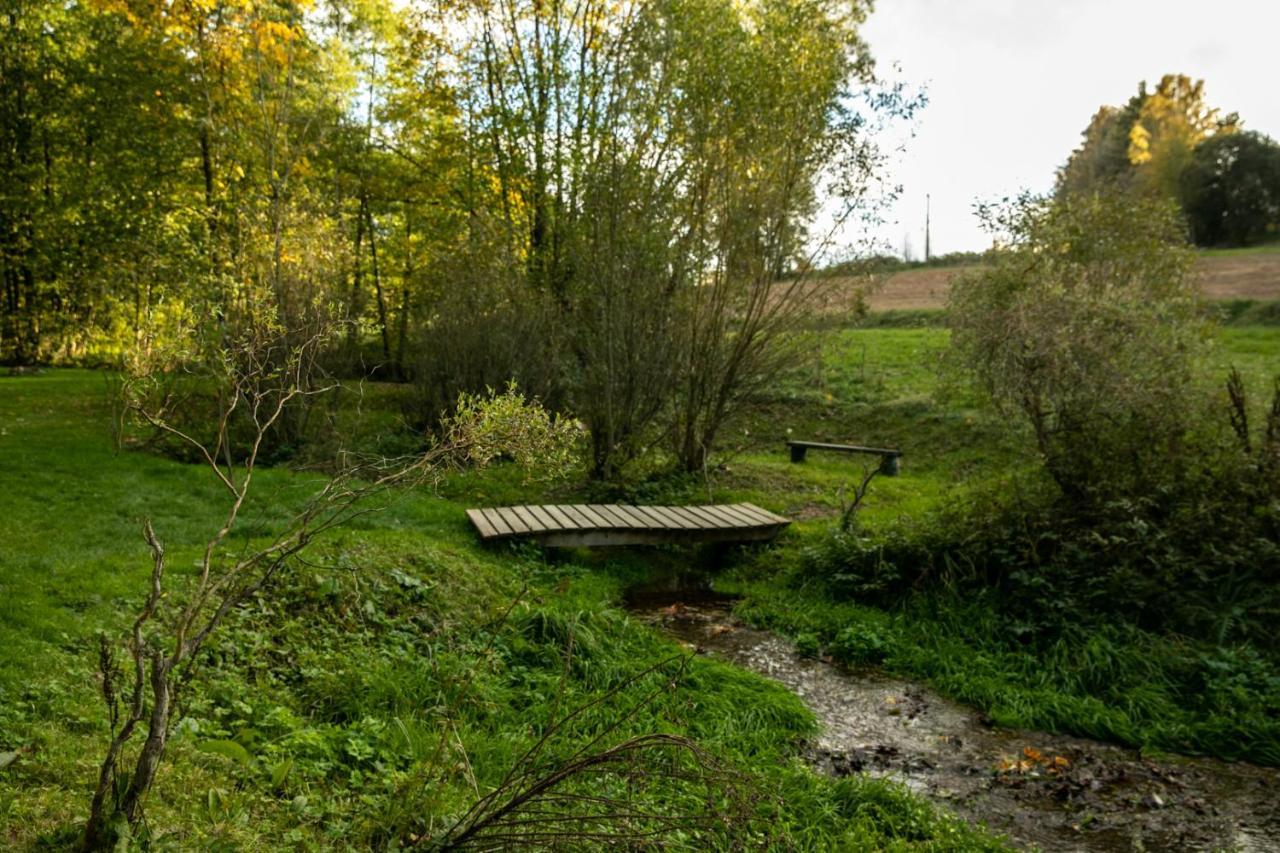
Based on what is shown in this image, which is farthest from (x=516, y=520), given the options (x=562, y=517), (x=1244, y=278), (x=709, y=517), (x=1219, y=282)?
(x=1244, y=278)

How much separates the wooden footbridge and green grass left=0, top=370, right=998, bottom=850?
0.21 meters

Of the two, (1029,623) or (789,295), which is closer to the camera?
(1029,623)

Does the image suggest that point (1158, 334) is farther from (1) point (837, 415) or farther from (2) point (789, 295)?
(1) point (837, 415)

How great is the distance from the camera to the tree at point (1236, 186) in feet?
100

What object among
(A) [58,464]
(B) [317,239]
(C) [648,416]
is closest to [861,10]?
(C) [648,416]

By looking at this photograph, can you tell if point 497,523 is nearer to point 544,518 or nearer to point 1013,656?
point 544,518

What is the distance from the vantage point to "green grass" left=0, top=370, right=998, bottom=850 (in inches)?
114

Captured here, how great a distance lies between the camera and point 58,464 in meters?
8.42

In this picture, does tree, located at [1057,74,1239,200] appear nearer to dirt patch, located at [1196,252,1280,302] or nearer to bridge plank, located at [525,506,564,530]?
dirt patch, located at [1196,252,1280,302]

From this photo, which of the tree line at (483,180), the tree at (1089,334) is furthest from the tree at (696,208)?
the tree at (1089,334)

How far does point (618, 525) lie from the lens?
6.99 meters

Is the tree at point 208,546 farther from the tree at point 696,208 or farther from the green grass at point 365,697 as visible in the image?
the tree at point 696,208

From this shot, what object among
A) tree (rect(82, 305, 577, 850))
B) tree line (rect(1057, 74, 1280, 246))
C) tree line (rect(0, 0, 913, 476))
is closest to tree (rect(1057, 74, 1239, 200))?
tree line (rect(1057, 74, 1280, 246))

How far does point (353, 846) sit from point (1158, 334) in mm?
10302
